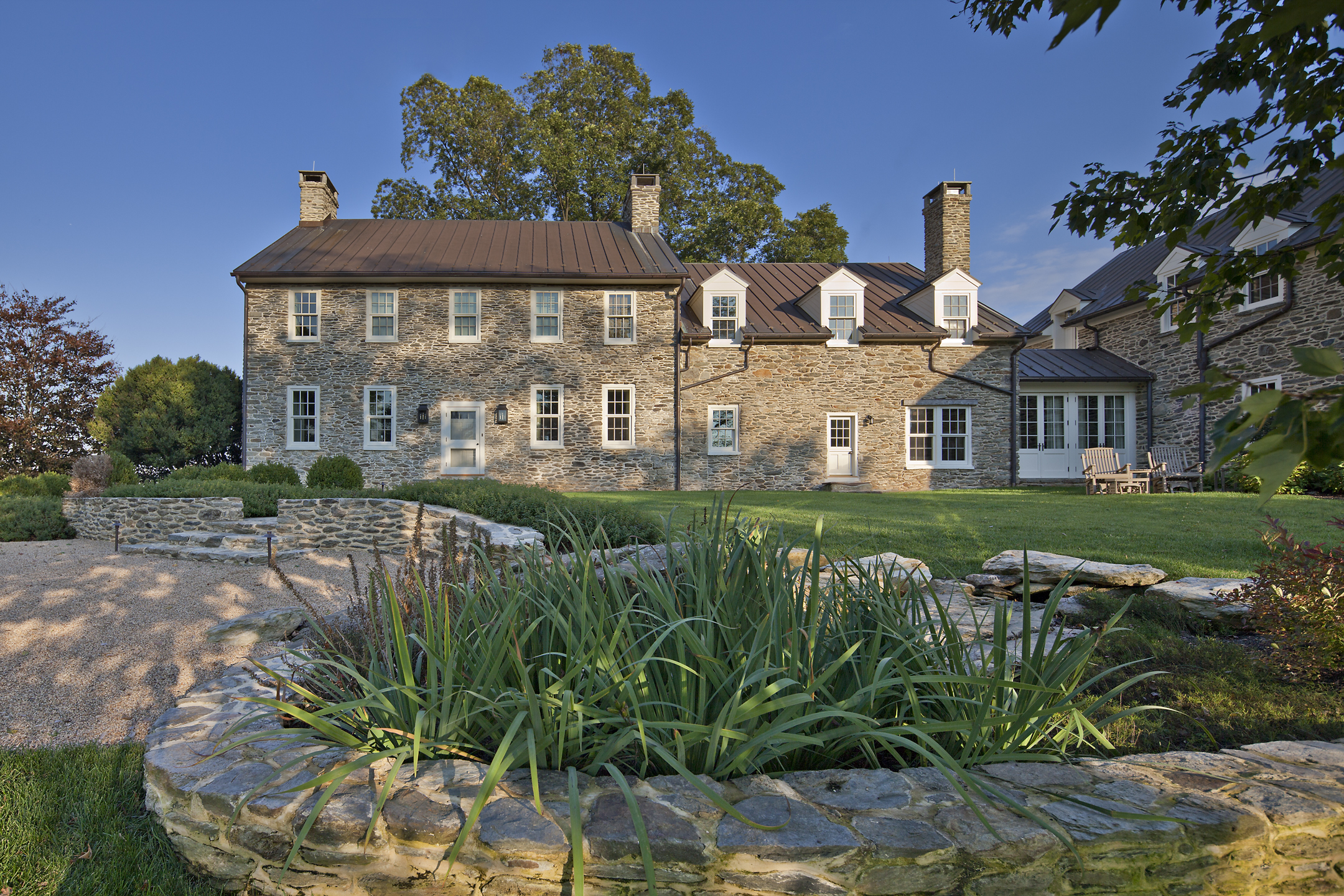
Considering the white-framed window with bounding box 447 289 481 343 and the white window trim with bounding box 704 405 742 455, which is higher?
the white-framed window with bounding box 447 289 481 343

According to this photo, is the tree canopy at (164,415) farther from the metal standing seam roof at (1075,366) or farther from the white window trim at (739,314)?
the metal standing seam roof at (1075,366)

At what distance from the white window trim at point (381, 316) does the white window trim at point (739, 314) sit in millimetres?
7593

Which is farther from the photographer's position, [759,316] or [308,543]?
[759,316]

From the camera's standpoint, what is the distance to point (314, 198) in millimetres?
18641

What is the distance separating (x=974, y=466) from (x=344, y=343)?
53.1ft

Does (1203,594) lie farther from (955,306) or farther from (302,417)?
(302,417)

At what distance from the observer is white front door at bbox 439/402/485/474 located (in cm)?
1666

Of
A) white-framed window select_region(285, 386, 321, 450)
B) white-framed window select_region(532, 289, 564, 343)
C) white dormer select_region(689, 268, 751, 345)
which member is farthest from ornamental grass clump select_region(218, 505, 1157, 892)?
white-framed window select_region(285, 386, 321, 450)

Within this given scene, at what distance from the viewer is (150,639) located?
486cm

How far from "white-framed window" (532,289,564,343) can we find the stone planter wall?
1537 cm

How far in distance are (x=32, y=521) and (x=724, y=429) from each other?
1310 centimetres

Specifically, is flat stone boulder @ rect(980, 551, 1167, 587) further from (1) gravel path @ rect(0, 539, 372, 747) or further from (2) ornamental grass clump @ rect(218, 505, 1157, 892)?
(1) gravel path @ rect(0, 539, 372, 747)

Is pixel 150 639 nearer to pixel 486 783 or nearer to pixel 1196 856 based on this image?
pixel 486 783

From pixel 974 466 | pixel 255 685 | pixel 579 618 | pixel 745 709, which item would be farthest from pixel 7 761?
pixel 974 466
